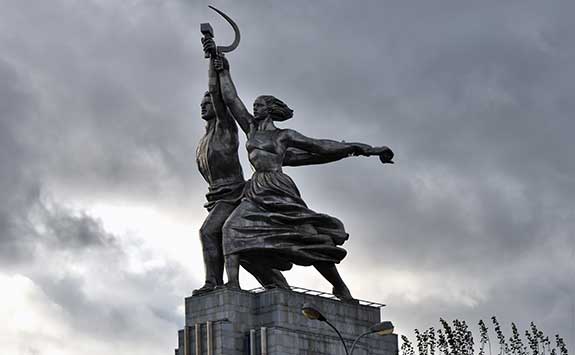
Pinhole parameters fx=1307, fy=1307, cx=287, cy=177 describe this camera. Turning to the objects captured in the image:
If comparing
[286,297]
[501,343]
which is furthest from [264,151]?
[501,343]

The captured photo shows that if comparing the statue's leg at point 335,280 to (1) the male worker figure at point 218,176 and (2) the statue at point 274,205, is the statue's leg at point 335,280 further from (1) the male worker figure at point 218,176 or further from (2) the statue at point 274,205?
(1) the male worker figure at point 218,176

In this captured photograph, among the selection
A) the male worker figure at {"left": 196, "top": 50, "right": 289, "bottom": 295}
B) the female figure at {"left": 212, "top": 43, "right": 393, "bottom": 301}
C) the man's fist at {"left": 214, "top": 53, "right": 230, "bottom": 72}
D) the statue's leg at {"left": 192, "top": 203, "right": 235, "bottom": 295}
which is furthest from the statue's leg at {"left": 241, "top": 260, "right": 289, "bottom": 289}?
the man's fist at {"left": 214, "top": 53, "right": 230, "bottom": 72}

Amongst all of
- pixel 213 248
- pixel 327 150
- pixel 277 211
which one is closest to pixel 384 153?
pixel 327 150

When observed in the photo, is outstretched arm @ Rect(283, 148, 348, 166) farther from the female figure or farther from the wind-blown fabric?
the wind-blown fabric

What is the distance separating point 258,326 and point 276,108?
7378 millimetres

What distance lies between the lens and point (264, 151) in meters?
42.3

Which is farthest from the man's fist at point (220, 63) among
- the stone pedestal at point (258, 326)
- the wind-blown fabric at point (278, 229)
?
the stone pedestal at point (258, 326)

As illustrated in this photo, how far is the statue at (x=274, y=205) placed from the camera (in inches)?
1623

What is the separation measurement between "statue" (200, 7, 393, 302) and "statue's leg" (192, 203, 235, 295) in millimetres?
254

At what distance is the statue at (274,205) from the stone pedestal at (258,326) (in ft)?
2.74

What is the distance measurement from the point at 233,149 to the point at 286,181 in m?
2.28

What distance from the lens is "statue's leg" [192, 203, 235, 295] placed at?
1656 inches

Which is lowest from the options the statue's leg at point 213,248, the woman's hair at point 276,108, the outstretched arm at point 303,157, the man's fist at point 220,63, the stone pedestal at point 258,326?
the stone pedestal at point 258,326

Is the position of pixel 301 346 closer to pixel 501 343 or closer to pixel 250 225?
pixel 250 225
